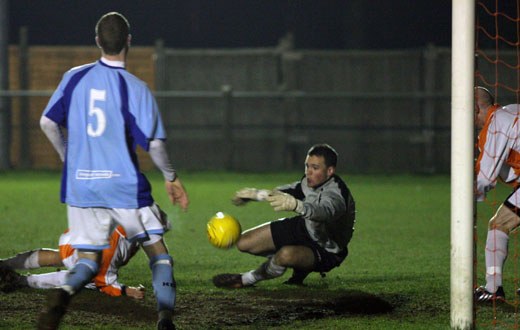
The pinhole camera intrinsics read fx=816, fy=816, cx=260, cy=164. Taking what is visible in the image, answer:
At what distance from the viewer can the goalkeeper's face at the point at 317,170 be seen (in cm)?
653

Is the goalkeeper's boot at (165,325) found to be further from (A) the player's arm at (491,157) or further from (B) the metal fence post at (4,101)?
(B) the metal fence post at (4,101)

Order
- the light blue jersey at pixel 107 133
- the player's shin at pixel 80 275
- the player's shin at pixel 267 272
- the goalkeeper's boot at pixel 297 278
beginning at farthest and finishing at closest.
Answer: the goalkeeper's boot at pixel 297 278, the player's shin at pixel 267 272, the light blue jersey at pixel 107 133, the player's shin at pixel 80 275

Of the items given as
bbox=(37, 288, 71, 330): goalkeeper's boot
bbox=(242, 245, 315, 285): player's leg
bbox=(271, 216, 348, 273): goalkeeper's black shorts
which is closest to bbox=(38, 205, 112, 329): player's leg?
bbox=(37, 288, 71, 330): goalkeeper's boot

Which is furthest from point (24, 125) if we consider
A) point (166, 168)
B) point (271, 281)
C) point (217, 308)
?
point (166, 168)

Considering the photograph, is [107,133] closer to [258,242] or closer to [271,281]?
[258,242]

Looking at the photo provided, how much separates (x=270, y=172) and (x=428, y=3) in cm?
1818

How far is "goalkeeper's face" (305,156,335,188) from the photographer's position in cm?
653

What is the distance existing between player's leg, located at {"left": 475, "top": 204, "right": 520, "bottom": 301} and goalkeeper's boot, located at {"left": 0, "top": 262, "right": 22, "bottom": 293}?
3608mm

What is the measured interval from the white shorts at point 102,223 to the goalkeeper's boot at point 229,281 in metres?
1.96

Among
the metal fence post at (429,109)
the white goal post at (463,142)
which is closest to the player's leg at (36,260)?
the white goal post at (463,142)

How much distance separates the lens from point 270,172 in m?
17.5

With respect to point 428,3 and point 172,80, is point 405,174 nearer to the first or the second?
point 172,80

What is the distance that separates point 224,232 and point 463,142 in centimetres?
203

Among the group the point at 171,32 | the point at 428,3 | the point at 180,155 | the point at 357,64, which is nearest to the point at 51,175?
the point at 180,155
